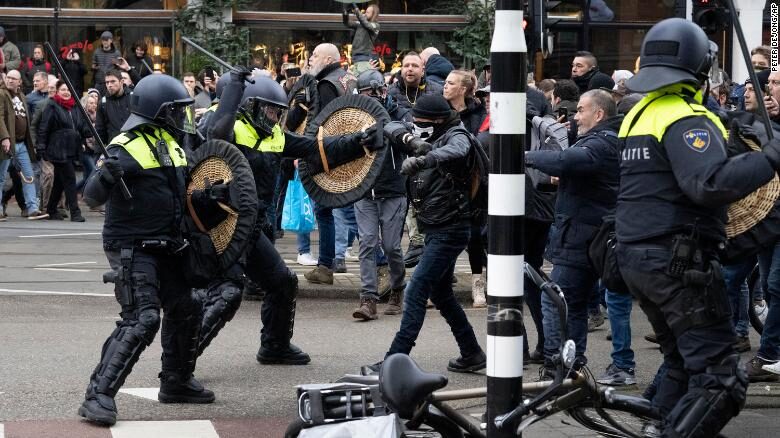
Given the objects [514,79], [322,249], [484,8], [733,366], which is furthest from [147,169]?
[484,8]

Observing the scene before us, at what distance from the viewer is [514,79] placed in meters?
5.30

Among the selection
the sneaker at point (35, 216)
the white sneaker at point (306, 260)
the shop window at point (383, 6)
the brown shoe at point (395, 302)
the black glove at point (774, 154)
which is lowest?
the sneaker at point (35, 216)

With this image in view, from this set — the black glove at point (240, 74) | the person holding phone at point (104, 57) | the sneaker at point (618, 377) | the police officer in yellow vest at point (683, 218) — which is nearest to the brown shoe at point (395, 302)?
the sneaker at point (618, 377)

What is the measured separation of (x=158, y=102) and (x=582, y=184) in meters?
2.65

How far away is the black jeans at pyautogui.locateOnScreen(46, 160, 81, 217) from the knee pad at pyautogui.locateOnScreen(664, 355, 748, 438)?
13232mm

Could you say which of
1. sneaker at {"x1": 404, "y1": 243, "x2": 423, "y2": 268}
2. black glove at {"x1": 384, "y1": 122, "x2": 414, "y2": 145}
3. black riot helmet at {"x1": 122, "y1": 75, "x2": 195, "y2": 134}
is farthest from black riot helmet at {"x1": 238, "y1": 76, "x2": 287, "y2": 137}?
sneaker at {"x1": 404, "y1": 243, "x2": 423, "y2": 268}

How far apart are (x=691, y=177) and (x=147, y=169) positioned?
131 inches

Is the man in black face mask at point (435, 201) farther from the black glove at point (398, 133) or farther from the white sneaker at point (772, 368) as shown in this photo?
the white sneaker at point (772, 368)

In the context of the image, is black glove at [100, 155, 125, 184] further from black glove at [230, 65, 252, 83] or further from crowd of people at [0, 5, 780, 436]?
black glove at [230, 65, 252, 83]

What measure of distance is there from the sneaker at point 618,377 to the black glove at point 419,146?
5.95 feet

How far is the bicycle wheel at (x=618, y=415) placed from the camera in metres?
A: 5.18

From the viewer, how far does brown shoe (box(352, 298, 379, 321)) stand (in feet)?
35.0

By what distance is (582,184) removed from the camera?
8266 millimetres

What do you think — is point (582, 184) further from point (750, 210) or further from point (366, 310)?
point (366, 310)
